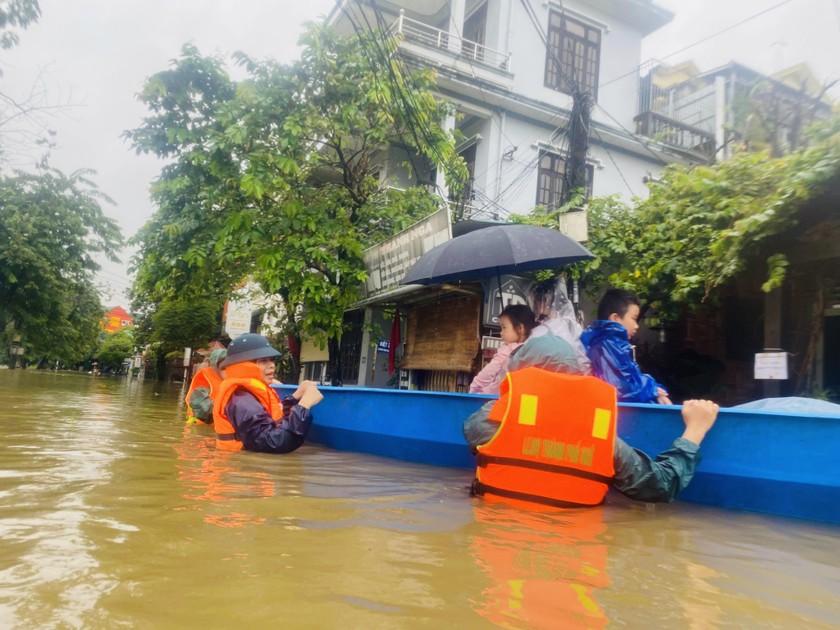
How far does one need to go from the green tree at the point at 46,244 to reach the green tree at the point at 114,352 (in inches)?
1812

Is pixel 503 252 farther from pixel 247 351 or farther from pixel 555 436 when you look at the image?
pixel 555 436

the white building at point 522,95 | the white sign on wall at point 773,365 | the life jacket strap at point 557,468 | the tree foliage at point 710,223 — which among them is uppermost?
the white building at point 522,95

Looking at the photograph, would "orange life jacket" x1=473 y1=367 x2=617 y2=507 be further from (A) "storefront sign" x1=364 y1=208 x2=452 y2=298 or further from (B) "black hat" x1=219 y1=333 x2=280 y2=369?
(A) "storefront sign" x1=364 y1=208 x2=452 y2=298

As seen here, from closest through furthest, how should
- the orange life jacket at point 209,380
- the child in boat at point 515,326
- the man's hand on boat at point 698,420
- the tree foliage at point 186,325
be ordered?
the man's hand on boat at point 698,420, the child in boat at point 515,326, the orange life jacket at point 209,380, the tree foliage at point 186,325

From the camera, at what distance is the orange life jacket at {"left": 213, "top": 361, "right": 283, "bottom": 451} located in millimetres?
4598

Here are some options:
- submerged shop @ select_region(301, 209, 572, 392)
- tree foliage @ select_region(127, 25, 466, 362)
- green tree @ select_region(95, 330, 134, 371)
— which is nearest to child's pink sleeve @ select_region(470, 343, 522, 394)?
submerged shop @ select_region(301, 209, 572, 392)

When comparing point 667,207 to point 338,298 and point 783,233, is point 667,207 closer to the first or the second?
point 783,233

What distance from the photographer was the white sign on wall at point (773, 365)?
16.3ft

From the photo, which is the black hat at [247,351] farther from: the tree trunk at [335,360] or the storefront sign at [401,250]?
the tree trunk at [335,360]

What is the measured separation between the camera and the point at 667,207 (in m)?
7.05

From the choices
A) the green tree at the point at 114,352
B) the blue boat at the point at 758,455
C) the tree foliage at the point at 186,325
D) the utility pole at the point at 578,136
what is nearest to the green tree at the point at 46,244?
the tree foliage at the point at 186,325

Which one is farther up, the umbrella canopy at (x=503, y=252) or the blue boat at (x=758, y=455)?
the umbrella canopy at (x=503, y=252)

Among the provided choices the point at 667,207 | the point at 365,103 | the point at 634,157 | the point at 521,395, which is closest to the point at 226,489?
the point at 521,395

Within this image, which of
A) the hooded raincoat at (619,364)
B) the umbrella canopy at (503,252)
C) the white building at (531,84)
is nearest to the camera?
the hooded raincoat at (619,364)
